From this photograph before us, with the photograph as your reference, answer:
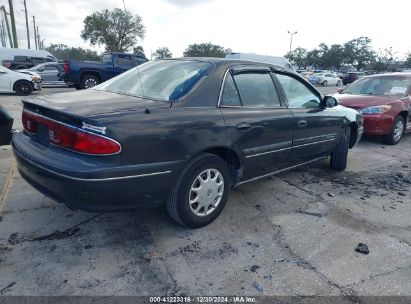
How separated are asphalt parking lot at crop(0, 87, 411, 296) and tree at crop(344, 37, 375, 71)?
78889 mm

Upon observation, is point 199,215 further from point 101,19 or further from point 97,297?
point 101,19

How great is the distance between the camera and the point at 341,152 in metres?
5.20

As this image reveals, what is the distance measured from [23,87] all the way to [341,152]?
13.5 m

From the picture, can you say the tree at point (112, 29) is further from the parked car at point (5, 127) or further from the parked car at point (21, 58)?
the parked car at point (5, 127)

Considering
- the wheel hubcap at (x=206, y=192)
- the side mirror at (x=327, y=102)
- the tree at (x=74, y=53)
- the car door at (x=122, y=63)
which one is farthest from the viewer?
the tree at (x=74, y=53)

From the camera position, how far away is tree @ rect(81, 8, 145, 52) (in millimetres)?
50656

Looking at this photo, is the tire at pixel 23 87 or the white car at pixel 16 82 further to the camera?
the tire at pixel 23 87

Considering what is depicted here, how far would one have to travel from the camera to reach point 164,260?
285cm

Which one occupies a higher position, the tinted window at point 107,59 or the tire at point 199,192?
the tinted window at point 107,59

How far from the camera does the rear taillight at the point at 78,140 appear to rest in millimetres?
2551

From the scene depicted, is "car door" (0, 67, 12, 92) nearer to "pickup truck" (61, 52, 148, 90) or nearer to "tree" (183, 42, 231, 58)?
"pickup truck" (61, 52, 148, 90)

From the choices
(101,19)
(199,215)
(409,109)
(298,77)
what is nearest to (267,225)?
(199,215)

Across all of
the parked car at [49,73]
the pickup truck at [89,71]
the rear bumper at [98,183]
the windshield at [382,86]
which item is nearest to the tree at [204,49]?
the parked car at [49,73]

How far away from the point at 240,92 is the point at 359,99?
4880 millimetres
